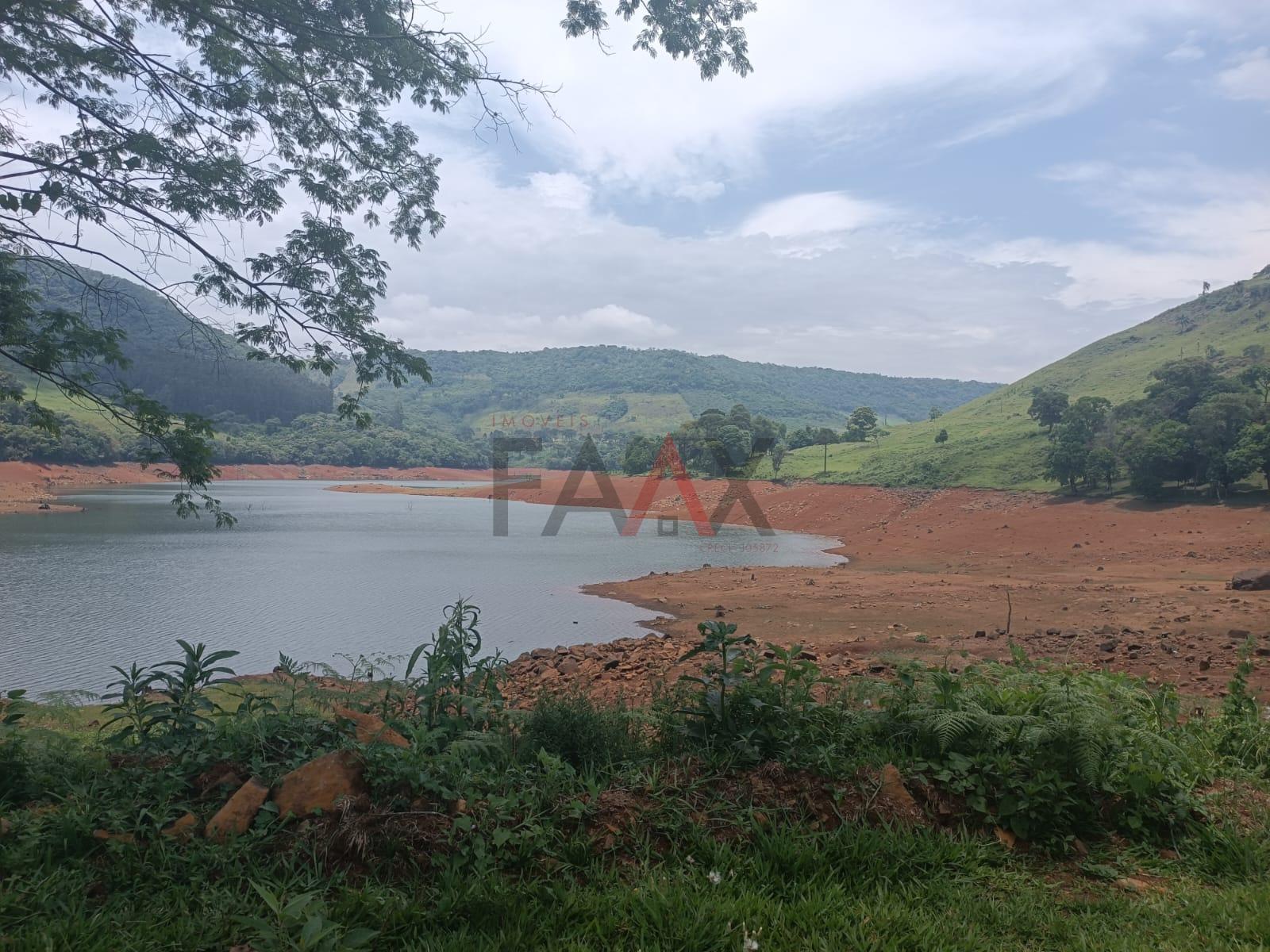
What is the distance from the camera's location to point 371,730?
3.54 m

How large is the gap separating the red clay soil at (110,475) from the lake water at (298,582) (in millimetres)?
2762

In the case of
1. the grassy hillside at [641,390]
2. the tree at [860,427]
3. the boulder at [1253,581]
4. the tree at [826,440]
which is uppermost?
the grassy hillside at [641,390]

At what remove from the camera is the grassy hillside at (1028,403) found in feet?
126

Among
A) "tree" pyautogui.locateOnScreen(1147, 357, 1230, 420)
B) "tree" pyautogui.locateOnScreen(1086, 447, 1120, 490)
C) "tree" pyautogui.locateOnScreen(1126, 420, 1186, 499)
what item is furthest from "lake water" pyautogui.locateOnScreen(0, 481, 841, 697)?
"tree" pyautogui.locateOnScreen(1147, 357, 1230, 420)

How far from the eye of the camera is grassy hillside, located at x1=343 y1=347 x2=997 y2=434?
12431cm

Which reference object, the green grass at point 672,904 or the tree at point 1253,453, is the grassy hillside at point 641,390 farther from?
the green grass at point 672,904

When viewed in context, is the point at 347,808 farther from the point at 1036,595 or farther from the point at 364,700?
the point at 1036,595

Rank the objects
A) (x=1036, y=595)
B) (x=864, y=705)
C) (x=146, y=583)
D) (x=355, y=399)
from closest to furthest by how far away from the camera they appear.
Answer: (x=864, y=705) < (x=355, y=399) < (x=1036, y=595) < (x=146, y=583)

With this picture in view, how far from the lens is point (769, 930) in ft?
8.07

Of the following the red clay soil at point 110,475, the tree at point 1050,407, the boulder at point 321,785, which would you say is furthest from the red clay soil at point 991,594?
the tree at point 1050,407

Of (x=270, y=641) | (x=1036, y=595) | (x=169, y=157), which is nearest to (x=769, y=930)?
(x=169, y=157)

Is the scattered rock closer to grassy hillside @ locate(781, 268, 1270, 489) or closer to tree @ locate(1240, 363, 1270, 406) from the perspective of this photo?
grassy hillside @ locate(781, 268, 1270, 489)

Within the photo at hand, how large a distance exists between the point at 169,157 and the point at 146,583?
15719mm

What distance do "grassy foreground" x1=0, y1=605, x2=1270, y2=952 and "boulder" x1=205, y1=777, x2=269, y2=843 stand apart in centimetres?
5
